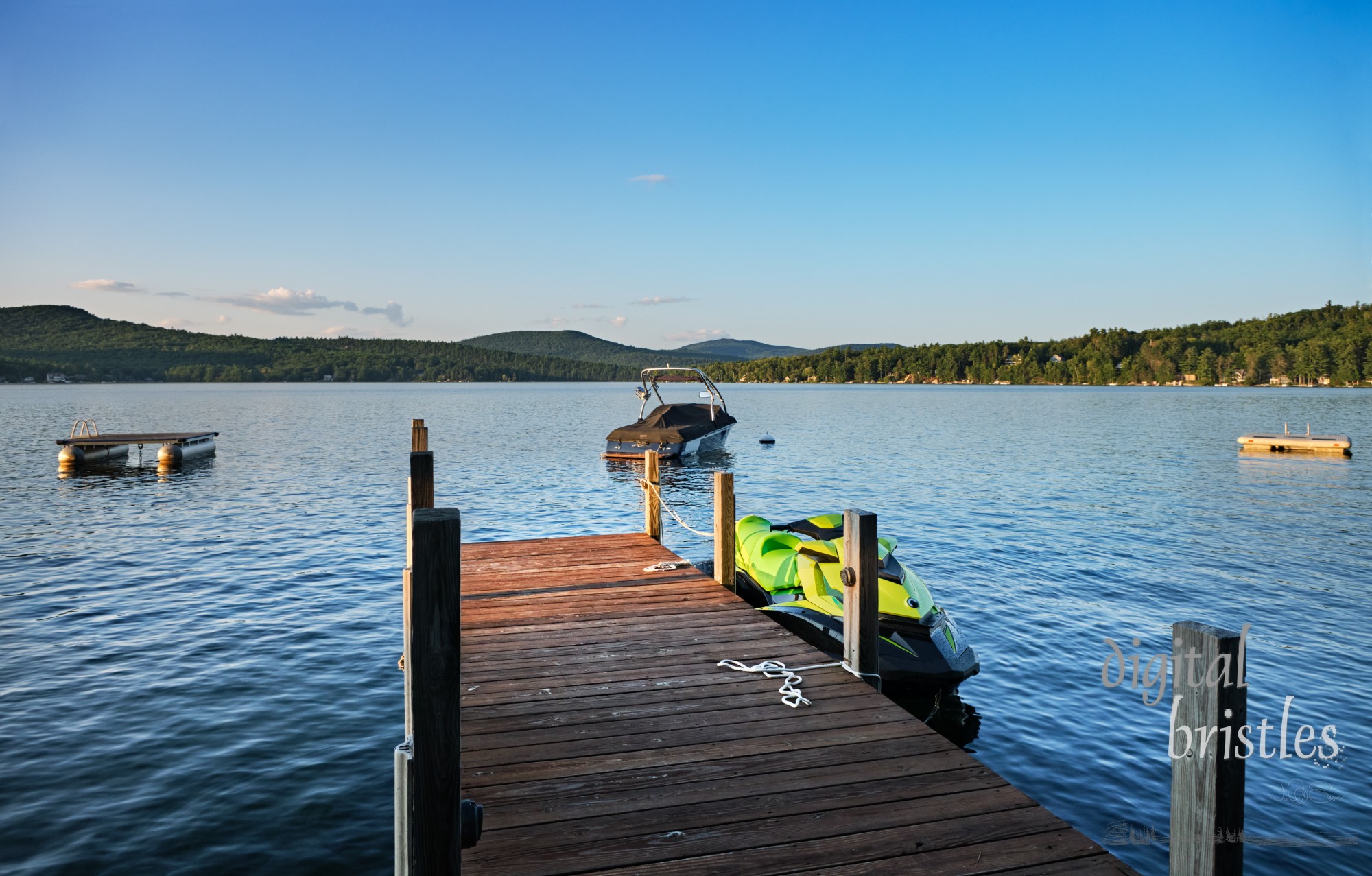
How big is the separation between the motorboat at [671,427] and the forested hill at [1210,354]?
5501 inches

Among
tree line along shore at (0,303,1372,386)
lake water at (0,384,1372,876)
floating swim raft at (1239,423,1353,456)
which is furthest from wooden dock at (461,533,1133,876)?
tree line along shore at (0,303,1372,386)

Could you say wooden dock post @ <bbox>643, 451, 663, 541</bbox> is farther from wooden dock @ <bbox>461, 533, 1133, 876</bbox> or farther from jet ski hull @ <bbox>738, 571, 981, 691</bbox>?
jet ski hull @ <bbox>738, 571, 981, 691</bbox>

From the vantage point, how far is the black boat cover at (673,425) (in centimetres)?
2798

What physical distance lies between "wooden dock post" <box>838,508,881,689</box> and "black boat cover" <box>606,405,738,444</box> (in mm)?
21899

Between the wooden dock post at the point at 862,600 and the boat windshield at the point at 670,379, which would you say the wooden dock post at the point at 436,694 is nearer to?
the wooden dock post at the point at 862,600

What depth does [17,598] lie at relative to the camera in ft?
35.2

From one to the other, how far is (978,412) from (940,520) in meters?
59.0

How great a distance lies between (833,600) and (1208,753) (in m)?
5.31

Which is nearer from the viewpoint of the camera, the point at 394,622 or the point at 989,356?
the point at 394,622

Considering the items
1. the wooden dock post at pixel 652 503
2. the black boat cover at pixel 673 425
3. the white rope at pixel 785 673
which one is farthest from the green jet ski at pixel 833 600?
the black boat cover at pixel 673 425

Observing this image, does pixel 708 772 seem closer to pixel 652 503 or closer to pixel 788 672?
pixel 788 672

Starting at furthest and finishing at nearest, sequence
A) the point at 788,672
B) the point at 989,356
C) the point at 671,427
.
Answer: the point at 989,356
the point at 671,427
the point at 788,672

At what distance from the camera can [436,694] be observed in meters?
2.50

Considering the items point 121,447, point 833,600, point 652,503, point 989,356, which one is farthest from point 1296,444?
point 989,356
